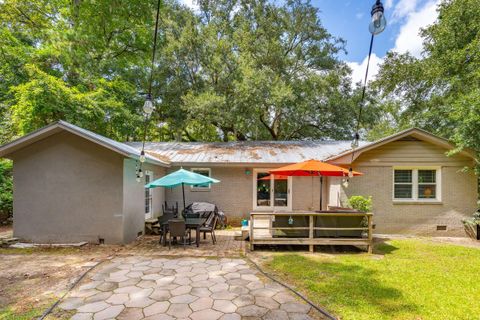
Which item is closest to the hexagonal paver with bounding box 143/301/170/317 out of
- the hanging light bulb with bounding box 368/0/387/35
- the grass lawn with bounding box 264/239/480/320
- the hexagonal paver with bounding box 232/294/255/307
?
the hexagonal paver with bounding box 232/294/255/307

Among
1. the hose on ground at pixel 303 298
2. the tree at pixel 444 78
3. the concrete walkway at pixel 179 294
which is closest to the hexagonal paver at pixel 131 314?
the concrete walkway at pixel 179 294

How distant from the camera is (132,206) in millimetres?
8406

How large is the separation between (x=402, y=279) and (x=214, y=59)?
15914mm

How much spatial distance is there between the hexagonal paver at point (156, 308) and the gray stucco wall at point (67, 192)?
4.33 metres

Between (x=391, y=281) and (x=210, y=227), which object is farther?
(x=210, y=227)

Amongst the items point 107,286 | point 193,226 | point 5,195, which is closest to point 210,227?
point 193,226

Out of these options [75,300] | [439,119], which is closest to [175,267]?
[75,300]

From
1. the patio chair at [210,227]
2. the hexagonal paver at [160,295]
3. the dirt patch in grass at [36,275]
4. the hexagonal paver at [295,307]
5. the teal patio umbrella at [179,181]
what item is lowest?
the dirt patch in grass at [36,275]

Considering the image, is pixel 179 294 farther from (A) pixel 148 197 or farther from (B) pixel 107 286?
(A) pixel 148 197

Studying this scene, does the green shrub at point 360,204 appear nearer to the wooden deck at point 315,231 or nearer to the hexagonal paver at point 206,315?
the wooden deck at point 315,231

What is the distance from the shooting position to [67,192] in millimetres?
7910

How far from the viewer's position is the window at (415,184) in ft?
32.7

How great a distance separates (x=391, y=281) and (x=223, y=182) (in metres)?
7.53

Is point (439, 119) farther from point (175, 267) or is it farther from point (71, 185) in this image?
point (71, 185)
